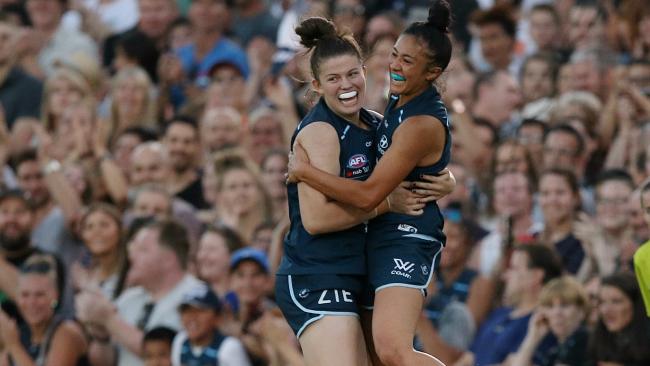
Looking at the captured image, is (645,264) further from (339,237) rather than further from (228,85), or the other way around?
(228,85)

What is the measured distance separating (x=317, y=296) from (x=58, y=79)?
25.7 feet

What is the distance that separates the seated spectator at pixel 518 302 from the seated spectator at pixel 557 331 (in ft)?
0.81

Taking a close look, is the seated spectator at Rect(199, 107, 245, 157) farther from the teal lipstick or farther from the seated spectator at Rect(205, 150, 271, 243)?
the teal lipstick

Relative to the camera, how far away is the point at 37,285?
465 inches

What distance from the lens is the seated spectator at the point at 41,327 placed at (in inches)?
452

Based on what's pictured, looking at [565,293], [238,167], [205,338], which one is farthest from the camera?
[238,167]

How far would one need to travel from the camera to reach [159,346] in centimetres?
1108

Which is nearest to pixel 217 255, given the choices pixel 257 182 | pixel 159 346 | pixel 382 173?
pixel 159 346

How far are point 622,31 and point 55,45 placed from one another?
594 centimetres

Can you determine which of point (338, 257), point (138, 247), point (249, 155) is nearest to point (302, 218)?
point (338, 257)

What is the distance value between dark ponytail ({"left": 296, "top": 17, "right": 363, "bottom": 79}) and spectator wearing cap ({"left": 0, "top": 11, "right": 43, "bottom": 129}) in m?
8.02

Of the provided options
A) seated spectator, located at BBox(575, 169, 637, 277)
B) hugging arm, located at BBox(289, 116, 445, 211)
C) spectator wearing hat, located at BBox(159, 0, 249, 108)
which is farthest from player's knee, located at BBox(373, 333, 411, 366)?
spectator wearing hat, located at BBox(159, 0, 249, 108)

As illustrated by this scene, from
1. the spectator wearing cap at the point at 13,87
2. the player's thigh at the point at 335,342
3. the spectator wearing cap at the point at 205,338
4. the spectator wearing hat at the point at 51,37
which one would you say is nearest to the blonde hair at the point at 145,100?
the spectator wearing cap at the point at 13,87

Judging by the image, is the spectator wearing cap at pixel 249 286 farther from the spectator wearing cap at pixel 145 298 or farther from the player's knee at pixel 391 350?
the player's knee at pixel 391 350
